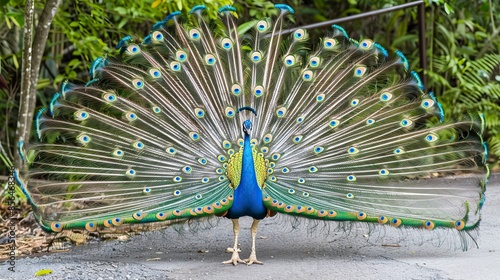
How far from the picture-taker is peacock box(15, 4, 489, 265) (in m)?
5.50

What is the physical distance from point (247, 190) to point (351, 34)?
5810mm

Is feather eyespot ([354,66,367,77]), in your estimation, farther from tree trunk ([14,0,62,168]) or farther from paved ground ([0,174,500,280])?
tree trunk ([14,0,62,168])

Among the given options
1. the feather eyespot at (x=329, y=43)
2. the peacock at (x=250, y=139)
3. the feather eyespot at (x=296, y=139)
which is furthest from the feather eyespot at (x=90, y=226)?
the feather eyespot at (x=329, y=43)

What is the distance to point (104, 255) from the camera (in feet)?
19.4

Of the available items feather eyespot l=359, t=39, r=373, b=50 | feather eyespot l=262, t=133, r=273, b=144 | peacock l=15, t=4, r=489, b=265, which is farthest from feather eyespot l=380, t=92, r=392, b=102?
feather eyespot l=262, t=133, r=273, b=144

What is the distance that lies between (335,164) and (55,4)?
2901 mm

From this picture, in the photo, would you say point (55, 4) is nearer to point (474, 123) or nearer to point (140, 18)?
point (140, 18)

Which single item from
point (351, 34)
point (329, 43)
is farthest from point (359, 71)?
point (351, 34)

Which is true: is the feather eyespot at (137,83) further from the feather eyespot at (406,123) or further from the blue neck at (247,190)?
the feather eyespot at (406,123)

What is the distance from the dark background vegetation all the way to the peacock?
Answer: 1894 mm

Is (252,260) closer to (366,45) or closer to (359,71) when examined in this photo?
(359,71)

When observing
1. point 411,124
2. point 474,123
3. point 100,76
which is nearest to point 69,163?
point 100,76

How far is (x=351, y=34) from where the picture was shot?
10.7 metres

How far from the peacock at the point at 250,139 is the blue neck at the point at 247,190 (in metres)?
0.01
